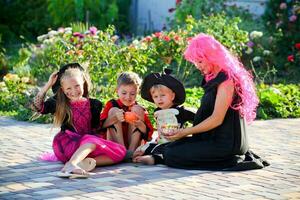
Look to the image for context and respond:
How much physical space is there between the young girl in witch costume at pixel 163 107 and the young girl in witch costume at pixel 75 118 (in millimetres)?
244

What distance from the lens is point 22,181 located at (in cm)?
609

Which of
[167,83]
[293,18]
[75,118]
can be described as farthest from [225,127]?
[293,18]

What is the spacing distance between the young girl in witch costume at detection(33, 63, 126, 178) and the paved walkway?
13 cm

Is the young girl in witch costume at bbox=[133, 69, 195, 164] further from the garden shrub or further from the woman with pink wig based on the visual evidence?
the garden shrub

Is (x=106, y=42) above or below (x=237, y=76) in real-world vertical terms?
above

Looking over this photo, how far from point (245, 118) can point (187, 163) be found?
652 millimetres

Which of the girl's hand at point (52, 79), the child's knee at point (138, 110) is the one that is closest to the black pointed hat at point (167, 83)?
the child's knee at point (138, 110)

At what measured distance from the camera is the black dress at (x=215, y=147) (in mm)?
6531

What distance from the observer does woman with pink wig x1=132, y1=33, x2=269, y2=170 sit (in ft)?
21.4

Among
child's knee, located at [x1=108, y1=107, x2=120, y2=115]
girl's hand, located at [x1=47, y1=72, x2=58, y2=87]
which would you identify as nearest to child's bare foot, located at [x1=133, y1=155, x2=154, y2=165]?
child's knee, located at [x1=108, y1=107, x2=120, y2=115]

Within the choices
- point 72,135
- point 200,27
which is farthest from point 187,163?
A: point 200,27

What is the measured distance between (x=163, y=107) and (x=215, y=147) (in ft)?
2.21

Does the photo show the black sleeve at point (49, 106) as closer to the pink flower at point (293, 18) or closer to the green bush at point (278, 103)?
the green bush at point (278, 103)

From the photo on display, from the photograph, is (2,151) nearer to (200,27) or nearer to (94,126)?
(94,126)
